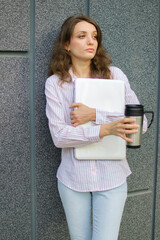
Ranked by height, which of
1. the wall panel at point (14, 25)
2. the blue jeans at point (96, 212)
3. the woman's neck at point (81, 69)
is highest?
the wall panel at point (14, 25)

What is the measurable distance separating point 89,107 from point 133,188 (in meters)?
1.29

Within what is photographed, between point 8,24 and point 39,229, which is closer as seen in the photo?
point 8,24

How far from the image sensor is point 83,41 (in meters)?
2.07

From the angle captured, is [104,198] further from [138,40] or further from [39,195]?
[138,40]

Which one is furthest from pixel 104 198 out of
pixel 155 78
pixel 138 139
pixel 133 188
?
pixel 155 78

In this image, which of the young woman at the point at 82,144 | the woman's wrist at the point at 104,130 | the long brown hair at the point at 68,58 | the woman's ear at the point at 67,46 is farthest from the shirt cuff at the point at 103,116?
the woman's ear at the point at 67,46

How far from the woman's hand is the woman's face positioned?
15.3 inches

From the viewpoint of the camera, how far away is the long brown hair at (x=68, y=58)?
2.13 metres

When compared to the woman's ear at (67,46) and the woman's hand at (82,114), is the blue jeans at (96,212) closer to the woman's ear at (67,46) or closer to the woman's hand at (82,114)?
the woman's hand at (82,114)

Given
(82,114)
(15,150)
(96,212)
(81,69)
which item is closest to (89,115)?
(82,114)

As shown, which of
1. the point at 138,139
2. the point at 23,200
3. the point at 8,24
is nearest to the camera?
the point at 138,139

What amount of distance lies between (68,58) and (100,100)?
481 mm

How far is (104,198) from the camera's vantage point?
196cm

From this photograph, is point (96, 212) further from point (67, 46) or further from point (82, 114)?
point (67, 46)
